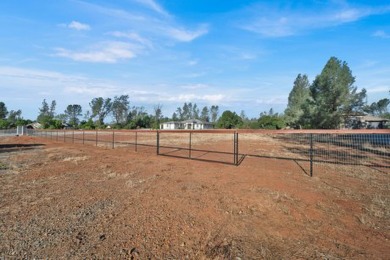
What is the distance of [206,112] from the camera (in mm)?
132000

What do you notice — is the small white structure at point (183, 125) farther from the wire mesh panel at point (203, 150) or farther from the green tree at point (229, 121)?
the wire mesh panel at point (203, 150)

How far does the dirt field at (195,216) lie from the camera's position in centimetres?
374

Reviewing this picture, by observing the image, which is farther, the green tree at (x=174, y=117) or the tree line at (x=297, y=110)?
the green tree at (x=174, y=117)

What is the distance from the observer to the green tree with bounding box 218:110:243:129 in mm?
76312

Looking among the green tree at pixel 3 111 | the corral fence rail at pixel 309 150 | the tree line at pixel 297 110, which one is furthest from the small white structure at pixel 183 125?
the green tree at pixel 3 111

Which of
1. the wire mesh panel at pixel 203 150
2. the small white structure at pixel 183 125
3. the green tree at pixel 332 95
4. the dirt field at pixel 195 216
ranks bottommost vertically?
the dirt field at pixel 195 216

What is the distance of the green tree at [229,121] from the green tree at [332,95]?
4444 centimetres

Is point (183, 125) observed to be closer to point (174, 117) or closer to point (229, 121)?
point (229, 121)

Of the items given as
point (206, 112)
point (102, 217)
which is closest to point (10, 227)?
point (102, 217)

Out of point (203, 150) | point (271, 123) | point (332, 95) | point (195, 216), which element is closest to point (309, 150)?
point (203, 150)

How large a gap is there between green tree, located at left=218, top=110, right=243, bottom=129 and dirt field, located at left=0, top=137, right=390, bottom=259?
67.9 m

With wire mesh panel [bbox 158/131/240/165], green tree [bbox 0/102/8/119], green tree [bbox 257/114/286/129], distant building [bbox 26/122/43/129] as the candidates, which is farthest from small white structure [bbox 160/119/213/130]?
green tree [bbox 0/102/8/119]

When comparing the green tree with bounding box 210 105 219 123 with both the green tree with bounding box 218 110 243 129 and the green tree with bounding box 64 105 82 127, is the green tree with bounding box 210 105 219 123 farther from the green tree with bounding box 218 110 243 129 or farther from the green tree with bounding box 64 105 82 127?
the green tree with bounding box 64 105 82 127

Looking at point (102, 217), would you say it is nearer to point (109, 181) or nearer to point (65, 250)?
point (65, 250)
